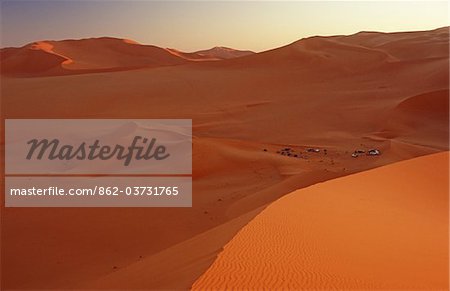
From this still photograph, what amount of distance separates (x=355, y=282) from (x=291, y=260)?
878mm

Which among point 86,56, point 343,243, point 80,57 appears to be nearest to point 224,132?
point 343,243

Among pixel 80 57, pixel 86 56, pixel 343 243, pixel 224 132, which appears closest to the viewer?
pixel 343 243

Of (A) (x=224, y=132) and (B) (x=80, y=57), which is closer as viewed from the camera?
(A) (x=224, y=132)

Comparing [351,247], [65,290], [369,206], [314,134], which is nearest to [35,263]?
[65,290]

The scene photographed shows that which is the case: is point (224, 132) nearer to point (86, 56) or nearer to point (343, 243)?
point (343, 243)

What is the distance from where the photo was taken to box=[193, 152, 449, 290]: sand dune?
578cm

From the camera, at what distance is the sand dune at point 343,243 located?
19.0 ft

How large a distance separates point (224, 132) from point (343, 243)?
14738 mm

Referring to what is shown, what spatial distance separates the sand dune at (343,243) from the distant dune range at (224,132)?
0.71 ft

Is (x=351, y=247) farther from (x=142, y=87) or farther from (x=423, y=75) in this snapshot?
(x=142, y=87)

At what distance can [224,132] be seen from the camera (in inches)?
851

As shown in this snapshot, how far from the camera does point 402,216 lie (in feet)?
29.3

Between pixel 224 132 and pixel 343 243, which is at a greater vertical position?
pixel 343 243

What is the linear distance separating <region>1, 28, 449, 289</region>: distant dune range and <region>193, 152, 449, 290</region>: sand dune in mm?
215
